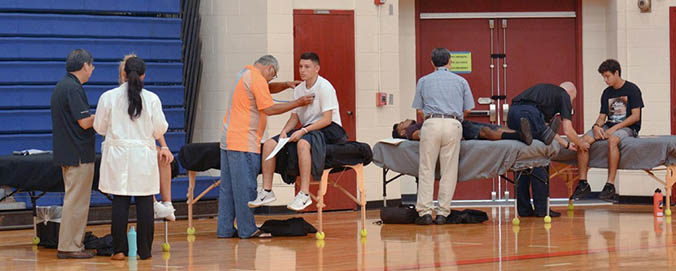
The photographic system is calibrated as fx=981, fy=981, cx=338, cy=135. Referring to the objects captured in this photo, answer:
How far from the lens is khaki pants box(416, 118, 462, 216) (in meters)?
8.47

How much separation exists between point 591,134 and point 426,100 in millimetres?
2041

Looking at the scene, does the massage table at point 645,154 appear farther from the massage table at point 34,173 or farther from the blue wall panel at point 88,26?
the massage table at point 34,173

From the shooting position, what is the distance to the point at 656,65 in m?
11.0

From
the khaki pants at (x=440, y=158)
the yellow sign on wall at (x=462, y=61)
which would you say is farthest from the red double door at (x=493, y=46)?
the khaki pants at (x=440, y=158)

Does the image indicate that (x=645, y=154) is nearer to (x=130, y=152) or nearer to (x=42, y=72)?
(x=130, y=152)

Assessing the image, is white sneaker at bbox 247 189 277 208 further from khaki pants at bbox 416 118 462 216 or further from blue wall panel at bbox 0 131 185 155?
blue wall panel at bbox 0 131 185 155

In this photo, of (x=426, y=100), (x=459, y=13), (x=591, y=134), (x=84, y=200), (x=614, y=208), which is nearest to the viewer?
(x=84, y=200)

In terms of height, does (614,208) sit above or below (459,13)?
below

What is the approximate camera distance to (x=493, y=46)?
11297 millimetres

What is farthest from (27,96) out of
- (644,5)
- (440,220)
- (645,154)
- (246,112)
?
(644,5)

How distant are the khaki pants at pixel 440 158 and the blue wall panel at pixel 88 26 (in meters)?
3.23

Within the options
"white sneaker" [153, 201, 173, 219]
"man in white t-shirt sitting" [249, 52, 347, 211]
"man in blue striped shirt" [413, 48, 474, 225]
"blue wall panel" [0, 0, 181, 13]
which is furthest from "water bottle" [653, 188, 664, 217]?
"blue wall panel" [0, 0, 181, 13]

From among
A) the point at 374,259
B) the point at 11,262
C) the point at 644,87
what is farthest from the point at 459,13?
the point at 11,262

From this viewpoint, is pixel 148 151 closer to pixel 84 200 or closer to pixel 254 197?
pixel 84 200
